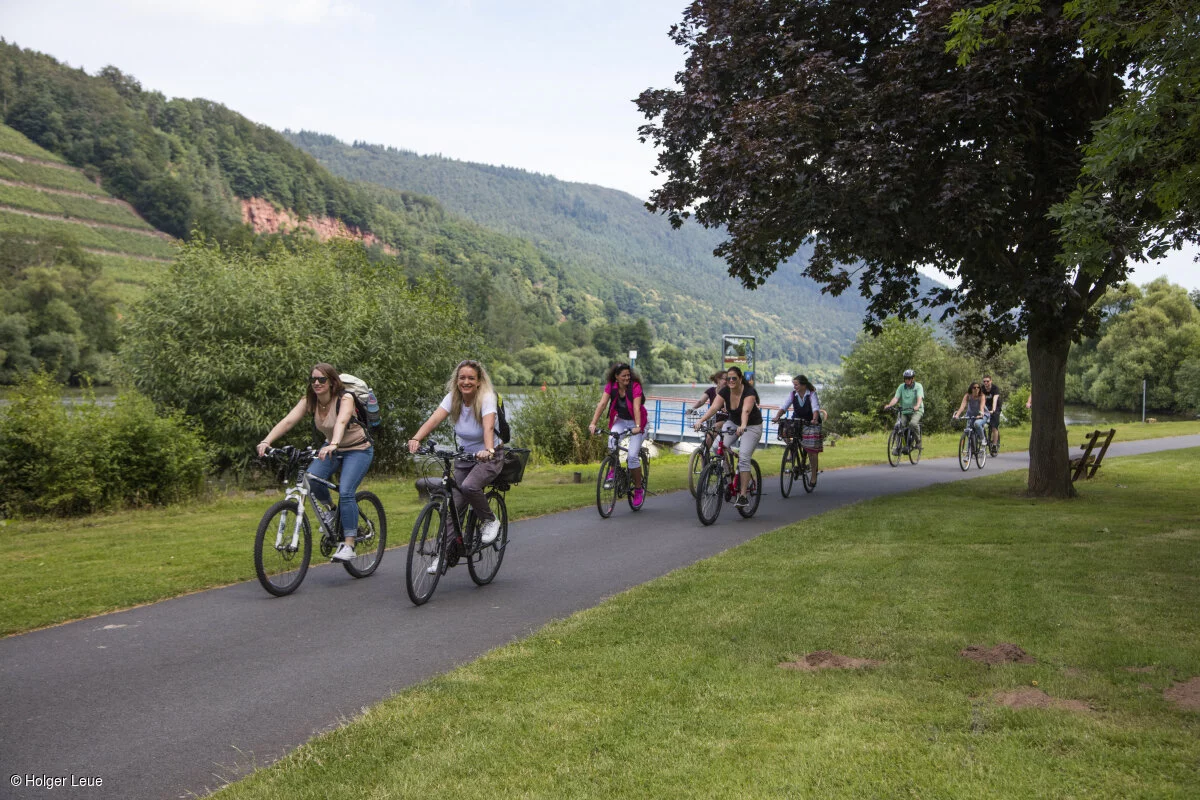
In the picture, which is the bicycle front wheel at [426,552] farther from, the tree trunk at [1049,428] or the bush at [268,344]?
the bush at [268,344]

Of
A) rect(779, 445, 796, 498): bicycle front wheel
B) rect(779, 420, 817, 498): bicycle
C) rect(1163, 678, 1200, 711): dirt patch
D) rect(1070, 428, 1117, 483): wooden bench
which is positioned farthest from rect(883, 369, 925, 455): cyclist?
rect(1163, 678, 1200, 711): dirt patch

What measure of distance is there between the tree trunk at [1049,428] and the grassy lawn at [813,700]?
6498mm

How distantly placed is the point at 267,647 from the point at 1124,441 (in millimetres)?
34466

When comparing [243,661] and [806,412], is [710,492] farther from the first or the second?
[243,661]

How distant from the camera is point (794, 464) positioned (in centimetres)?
1617

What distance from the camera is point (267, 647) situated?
20.7ft

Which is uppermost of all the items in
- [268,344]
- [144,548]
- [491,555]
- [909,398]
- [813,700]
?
[268,344]

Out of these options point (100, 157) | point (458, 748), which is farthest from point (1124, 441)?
point (100, 157)

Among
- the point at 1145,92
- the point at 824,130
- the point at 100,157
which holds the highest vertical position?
the point at 100,157

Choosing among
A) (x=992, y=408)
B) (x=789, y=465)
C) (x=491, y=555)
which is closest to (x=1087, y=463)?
(x=992, y=408)

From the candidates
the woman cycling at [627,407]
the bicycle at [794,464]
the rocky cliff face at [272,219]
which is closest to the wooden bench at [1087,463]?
the bicycle at [794,464]

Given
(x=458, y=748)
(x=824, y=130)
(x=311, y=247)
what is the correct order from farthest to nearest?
(x=311, y=247)
(x=824, y=130)
(x=458, y=748)

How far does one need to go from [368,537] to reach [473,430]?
67.2 inches

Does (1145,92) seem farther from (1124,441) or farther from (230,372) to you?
(1124,441)
